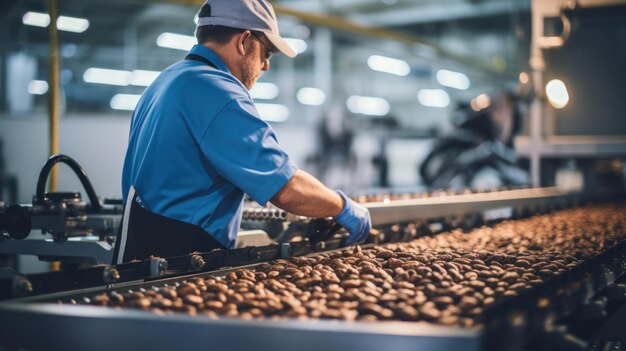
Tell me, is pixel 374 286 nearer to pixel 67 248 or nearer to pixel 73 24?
pixel 67 248

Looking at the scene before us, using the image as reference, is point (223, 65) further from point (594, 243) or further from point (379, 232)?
point (594, 243)

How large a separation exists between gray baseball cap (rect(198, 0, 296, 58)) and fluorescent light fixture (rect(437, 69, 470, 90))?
41.2 feet

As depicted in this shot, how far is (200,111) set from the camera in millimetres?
1946

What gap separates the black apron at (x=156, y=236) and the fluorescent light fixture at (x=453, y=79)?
42.3 ft

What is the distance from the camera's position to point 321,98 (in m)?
11.6

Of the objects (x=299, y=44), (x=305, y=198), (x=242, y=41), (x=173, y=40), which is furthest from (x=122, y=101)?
(x=305, y=198)

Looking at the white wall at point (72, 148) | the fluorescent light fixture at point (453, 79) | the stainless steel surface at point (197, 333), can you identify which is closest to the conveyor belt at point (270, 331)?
the stainless steel surface at point (197, 333)

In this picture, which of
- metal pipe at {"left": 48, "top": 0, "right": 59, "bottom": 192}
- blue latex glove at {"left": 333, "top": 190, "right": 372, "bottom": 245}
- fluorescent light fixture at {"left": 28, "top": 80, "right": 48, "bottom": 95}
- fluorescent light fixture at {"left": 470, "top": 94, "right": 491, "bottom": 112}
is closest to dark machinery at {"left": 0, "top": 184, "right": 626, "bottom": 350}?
blue latex glove at {"left": 333, "top": 190, "right": 372, "bottom": 245}

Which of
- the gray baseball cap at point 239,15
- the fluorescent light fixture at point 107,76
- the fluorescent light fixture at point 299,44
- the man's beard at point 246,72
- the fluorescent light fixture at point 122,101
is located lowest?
the man's beard at point 246,72

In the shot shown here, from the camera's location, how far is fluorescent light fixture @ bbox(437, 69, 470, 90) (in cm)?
1457

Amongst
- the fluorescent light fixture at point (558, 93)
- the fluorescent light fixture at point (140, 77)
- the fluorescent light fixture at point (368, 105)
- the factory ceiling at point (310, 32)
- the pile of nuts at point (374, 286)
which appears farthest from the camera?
the fluorescent light fixture at point (368, 105)

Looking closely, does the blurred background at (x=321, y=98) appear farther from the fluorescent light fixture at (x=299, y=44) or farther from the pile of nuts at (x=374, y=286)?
the pile of nuts at (x=374, y=286)

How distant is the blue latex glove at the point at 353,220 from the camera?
7.11ft

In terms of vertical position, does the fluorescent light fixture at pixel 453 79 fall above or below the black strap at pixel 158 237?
above
